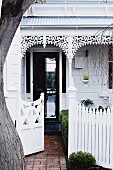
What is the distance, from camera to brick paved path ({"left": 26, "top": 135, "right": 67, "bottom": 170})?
7.14 metres

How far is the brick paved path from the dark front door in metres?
3.04

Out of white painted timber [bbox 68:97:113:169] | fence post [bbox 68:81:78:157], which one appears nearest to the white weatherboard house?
fence post [bbox 68:81:78:157]

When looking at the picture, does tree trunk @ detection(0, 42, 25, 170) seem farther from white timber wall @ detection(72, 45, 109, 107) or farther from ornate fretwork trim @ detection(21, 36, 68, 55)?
white timber wall @ detection(72, 45, 109, 107)

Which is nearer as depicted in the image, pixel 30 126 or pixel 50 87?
pixel 30 126

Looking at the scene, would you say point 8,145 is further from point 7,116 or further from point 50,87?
point 50,87

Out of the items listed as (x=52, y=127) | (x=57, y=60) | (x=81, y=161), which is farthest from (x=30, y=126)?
(x=57, y=60)

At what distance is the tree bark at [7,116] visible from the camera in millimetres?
3479

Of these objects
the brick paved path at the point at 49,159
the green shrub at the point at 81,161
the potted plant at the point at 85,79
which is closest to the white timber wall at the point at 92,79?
the potted plant at the point at 85,79

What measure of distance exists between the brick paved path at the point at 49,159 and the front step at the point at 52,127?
5.00 feet

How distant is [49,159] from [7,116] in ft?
14.5

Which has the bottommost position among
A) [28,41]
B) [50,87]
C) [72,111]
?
[72,111]

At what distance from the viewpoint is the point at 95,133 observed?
700 centimetres

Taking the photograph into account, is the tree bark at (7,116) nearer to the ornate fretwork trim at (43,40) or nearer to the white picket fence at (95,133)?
the white picket fence at (95,133)

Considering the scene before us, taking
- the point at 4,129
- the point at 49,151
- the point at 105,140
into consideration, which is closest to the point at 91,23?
the point at 49,151
